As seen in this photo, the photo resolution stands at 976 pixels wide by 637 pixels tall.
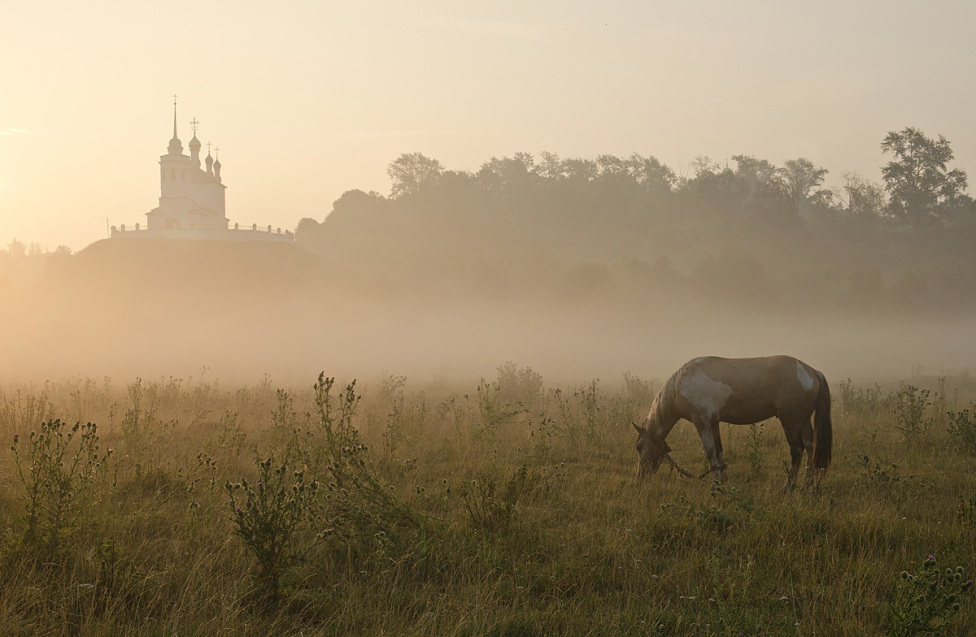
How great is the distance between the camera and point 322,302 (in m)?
59.1

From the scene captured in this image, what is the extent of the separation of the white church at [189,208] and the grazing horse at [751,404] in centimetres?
6948

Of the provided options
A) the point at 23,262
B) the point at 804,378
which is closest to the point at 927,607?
the point at 804,378

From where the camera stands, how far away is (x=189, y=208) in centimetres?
7525

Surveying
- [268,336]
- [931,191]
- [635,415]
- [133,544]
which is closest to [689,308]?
[268,336]

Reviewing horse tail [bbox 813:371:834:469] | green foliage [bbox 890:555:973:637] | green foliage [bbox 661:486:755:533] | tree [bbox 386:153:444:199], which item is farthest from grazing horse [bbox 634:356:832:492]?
tree [bbox 386:153:444:199]

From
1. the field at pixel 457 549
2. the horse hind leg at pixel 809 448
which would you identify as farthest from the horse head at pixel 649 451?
the horse hind leg at pixel 809 448

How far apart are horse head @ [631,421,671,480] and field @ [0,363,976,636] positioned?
235 millimetres

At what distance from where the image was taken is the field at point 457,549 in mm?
4652

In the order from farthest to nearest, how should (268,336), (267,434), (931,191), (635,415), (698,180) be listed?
(698,180) → (931,191) → (268,336) → (635,415) → (267,434)

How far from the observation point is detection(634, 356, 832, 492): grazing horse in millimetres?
8820

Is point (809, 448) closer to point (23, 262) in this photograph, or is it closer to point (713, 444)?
point (713, 444)

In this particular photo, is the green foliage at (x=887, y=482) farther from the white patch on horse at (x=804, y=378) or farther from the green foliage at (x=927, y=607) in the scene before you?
the green foliage at (x=927, y=607)

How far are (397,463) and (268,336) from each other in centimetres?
4068

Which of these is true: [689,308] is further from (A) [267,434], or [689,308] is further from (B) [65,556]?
(B) [65,556]
